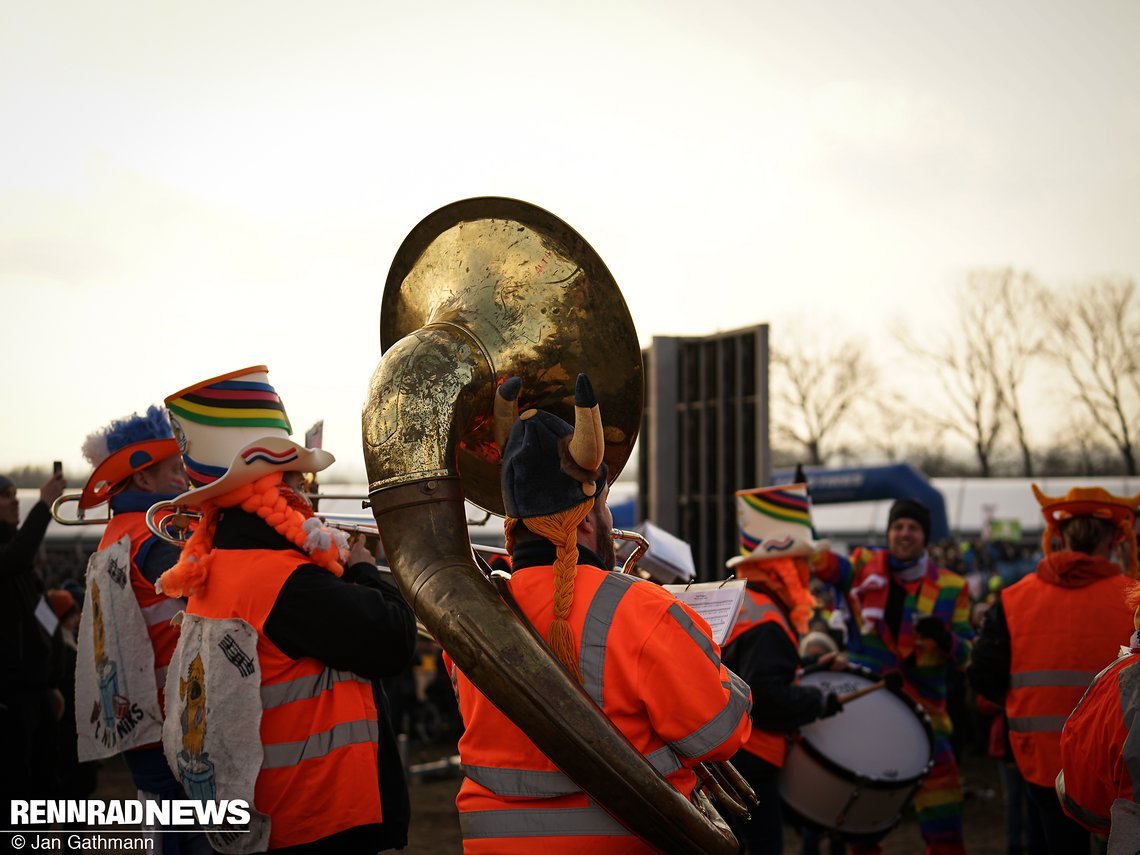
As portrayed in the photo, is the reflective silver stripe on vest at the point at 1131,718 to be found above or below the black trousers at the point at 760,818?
above

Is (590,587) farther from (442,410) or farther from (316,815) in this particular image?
(316,815)

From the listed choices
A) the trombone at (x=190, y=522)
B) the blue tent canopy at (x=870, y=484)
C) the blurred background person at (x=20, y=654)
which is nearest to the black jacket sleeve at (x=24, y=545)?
the blurred background person at (x=20, y=654)

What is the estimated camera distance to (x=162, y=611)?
13.2ft

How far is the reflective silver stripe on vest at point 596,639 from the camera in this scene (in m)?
2.41

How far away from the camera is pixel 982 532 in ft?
66.3

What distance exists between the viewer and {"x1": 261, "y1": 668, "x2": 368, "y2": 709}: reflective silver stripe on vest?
3.21 m

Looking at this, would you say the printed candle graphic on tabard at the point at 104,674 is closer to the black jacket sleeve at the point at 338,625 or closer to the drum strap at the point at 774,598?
the black jacket sleeve at the point at 338,625

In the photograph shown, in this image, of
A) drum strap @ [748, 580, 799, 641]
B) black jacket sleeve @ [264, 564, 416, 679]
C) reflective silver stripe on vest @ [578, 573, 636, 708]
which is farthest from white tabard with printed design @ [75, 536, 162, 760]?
drum strap @ [748, 580, 799, 641]

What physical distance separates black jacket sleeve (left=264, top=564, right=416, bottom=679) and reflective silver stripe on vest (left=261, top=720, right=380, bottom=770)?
6.7 inches

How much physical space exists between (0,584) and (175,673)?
2.42 m

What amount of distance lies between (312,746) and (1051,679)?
2828mm

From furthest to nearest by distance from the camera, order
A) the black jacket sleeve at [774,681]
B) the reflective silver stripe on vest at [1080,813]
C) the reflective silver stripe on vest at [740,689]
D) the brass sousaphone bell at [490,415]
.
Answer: the black jacket sleeve at [774,681] < the reflective silver stripe on vest at [1080,813] < the reflective silver stripe on vest at [740,689] < the brass sousaphone bell at [490,415]

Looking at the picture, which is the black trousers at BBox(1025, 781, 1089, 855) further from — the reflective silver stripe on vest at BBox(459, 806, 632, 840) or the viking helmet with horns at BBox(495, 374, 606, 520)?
the viking helmet with horns at BBox(495, 374, 606, 520)

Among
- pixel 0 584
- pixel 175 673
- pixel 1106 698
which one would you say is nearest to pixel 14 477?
pixel 0 584
